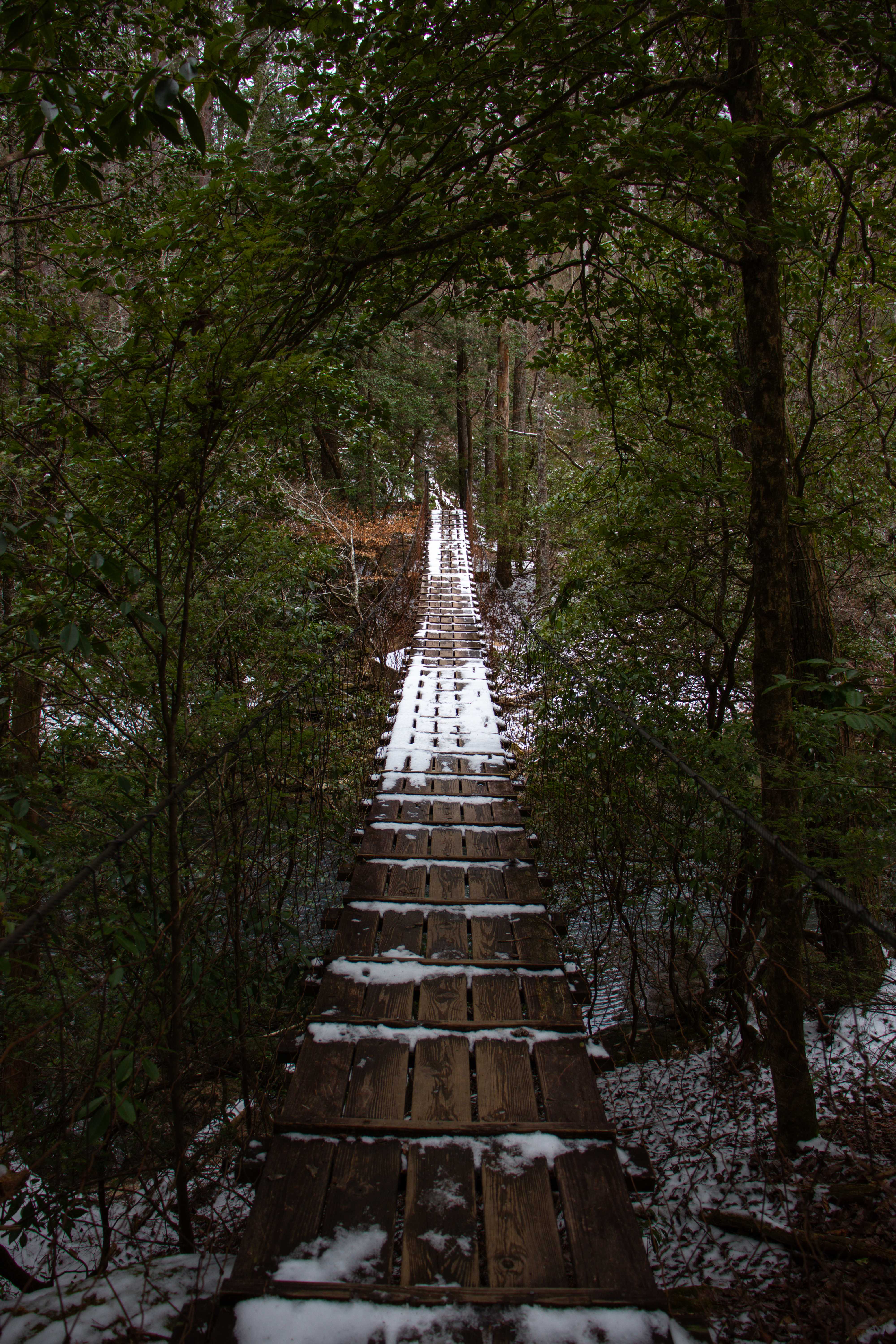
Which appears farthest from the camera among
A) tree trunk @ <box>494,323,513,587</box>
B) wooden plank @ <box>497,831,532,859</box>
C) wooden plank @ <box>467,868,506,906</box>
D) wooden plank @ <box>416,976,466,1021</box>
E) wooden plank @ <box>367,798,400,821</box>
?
tree trunk @ <box>494,323,513,587</box>

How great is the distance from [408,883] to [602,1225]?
4.49ft

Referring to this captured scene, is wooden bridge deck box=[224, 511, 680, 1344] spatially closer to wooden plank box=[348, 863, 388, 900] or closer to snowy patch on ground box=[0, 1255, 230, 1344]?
wooden plank box=[348, 863, 388, 900]

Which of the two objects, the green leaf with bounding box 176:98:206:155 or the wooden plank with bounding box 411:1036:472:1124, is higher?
the green leaf with bounding box 176:98:206:155

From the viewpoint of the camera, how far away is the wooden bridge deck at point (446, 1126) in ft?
3.93

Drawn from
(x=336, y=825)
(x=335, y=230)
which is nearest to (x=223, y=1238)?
(x=336, y=825)

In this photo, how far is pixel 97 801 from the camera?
266cm

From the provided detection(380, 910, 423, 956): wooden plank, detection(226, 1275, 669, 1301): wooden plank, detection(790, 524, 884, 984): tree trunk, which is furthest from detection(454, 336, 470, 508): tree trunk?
detection(226, 1275, 669, 1301): wooden plank

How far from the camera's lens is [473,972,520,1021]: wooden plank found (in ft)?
6.08

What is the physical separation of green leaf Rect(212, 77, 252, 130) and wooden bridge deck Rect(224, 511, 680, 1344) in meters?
1.96

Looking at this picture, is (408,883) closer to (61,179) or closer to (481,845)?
(481,845)

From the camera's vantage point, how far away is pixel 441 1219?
1.29 meters

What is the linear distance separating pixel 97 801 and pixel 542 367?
2.69m

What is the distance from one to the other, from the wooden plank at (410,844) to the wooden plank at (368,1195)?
1314 mm

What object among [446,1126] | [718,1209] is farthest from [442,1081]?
[718,1209]
